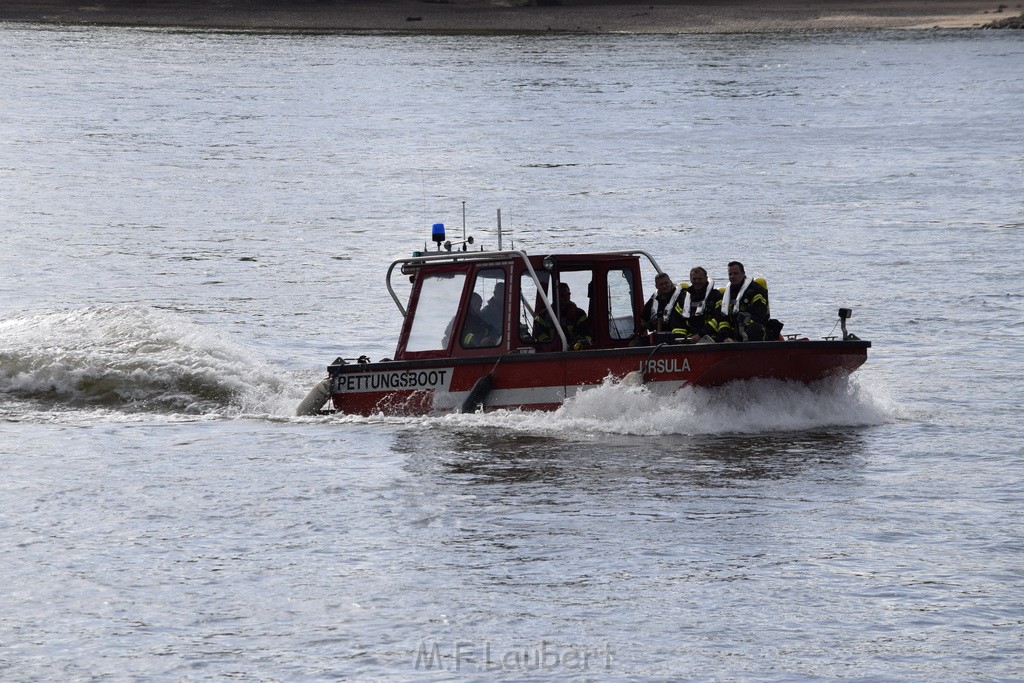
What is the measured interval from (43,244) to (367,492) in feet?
61.3

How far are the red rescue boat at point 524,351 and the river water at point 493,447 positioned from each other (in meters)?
0.27

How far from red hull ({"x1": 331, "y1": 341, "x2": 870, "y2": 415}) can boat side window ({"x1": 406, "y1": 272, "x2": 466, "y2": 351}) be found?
38cm

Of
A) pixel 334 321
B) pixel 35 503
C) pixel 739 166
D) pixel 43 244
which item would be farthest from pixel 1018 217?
pixel 35 503

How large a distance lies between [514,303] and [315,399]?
2666 mm

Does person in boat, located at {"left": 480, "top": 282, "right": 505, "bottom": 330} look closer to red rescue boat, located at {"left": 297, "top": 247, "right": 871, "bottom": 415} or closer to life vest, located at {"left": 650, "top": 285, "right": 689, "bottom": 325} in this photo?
red rescue boat, located at {"left": 297, "top": 247, "right": 871, "bottom": 415}

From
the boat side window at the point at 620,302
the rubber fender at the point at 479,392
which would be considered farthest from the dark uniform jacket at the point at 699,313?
the rubber fender at the point at 479,392

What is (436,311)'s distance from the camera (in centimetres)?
1627

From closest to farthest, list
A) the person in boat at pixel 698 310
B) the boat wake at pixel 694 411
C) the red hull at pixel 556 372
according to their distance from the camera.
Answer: the red hull at pixel 556 372 < the boat wake at pixel 694 411 < the person in boat at pixel 698 310

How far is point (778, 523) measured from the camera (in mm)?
12352

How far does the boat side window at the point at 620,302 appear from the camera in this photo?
631 inches

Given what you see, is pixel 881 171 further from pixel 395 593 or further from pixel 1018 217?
pixel 395 593

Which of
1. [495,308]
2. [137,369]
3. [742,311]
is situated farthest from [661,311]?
[137,369]

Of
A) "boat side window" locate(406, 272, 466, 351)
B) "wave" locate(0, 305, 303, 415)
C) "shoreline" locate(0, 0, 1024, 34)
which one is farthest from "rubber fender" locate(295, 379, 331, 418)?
"shoreline" locate(0, 0, 1024, 34)

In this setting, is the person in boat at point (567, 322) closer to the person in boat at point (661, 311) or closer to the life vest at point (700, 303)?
the person in boat at point (661, 311)
